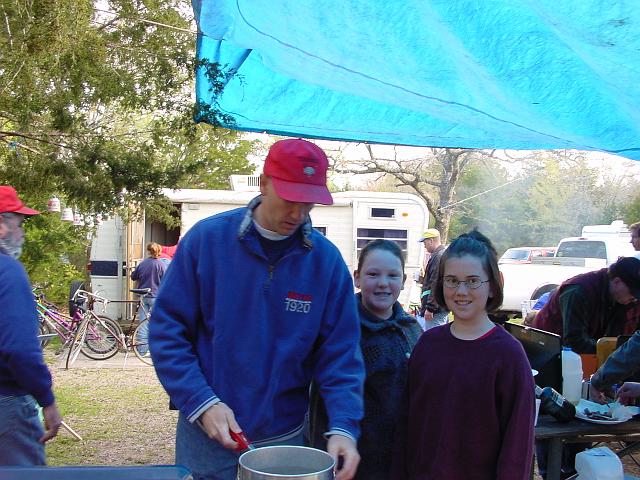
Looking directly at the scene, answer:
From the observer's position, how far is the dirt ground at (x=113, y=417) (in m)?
5.79

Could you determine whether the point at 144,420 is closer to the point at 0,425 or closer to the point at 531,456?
the point at 0,425

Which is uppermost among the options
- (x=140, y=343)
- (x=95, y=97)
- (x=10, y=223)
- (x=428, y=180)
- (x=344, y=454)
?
(x=428, y=180)

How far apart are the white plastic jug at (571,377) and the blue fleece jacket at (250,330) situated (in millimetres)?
1811

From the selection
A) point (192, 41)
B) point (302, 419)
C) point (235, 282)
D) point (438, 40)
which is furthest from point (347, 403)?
point (192, 41)

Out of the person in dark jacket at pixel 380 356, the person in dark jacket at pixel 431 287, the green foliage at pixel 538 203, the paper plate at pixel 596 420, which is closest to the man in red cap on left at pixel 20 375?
the person in dark jacket at pixel 380 356

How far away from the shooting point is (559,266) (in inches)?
631

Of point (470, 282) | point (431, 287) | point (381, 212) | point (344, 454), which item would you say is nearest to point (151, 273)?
point (431, 287)

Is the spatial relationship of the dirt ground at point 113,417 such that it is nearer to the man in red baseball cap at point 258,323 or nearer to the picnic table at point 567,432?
the picnic table at point 567,432

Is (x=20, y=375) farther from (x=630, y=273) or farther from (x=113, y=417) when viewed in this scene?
(x=113, y=417)

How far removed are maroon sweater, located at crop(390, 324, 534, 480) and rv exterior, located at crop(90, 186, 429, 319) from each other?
10.5 meters

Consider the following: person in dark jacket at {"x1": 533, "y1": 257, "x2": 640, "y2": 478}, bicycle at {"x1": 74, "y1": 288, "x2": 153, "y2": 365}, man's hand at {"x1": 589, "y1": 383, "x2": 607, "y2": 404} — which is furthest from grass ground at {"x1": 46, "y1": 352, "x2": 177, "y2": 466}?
man's hand at {"x1": 589, "y1": 383, "x2": 607, "y2": 404}

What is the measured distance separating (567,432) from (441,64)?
5.93ft

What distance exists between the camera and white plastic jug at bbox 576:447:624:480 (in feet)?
10.4

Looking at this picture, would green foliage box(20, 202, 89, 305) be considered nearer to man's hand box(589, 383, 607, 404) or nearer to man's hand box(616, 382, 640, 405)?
man's hand box(589, 383, 607, 404)
